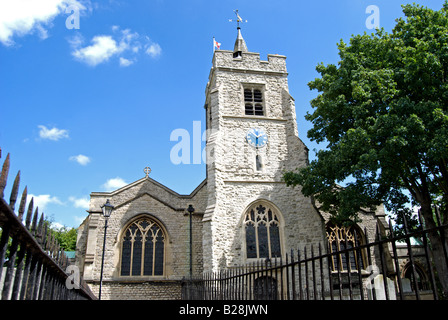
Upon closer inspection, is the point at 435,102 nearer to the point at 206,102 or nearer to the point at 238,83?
the point at 238,83

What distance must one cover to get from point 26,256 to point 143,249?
15520mm

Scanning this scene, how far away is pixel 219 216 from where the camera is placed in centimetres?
1688

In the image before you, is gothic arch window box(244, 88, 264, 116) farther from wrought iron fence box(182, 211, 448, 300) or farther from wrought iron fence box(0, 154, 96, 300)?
wrought iron fence box(0, 154, 96, 300)

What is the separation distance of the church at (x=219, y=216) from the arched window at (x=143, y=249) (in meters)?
0.05

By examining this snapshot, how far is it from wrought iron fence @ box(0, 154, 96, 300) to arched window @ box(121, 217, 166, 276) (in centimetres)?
1327

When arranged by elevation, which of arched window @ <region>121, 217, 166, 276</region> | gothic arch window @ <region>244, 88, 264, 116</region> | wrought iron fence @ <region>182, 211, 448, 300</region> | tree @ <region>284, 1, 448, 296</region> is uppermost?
gothic arch window @ <region>244, 88, 264, 116</region>

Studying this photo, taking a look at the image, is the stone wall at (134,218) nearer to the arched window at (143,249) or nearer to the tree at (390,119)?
the arched window at (143,249)

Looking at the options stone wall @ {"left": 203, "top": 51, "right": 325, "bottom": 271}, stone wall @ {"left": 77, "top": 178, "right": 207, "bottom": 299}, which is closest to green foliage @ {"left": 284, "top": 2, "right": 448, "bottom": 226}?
stone wall @ {"left": 203, "top": 51, "right": 325, "bottom": 271}

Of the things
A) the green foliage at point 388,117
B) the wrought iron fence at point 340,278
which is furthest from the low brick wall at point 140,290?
the green foliage at point 388,117

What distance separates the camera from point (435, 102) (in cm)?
1160

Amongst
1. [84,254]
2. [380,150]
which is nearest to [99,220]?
[84,254]

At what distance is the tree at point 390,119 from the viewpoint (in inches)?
446

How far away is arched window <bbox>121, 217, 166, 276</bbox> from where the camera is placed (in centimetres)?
1741

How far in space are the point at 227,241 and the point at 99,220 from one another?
6.84m
